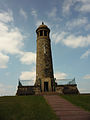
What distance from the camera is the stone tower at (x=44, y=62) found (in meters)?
27.7

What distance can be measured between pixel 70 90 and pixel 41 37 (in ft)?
51.7

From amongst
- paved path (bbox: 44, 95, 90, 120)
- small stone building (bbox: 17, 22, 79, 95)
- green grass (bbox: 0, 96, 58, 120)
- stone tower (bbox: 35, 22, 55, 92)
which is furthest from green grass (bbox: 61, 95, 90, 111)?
stone tower (bbox: 35, 22, 55, 92)

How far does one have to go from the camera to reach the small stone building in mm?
26016

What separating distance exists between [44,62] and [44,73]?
9.27 feet

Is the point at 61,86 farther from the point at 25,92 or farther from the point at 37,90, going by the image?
the point at 25,92

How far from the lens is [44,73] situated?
2872 centimetres

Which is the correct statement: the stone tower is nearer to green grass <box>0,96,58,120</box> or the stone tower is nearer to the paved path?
green grass <box>0,96,58,120</box>

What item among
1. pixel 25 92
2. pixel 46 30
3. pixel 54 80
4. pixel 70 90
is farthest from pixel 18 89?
pixel 46 30

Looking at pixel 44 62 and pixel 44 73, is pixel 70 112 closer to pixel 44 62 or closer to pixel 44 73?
pixel 44 73

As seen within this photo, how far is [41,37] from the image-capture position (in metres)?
31.8

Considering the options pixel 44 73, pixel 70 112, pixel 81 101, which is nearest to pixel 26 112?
pixel 70 112

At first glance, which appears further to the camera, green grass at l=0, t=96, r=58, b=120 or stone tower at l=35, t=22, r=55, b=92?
stone tower at l=35, t=22, r=55, b=92

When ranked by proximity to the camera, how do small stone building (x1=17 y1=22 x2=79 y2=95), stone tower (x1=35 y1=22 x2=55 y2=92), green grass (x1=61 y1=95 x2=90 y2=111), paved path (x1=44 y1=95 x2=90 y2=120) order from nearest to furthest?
paved path (x1=44 y1=95 x2=90 y2=120) < green grass (x1=61 y1=95 x2=90 y2=111) < small stone building (x1=17 y1=22 x2=79 y2=95) < stone tower (x1=35 y1=22 x2=55 y2=92)

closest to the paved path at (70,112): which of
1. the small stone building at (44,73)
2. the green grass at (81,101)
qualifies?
the green grass at (81,101)
